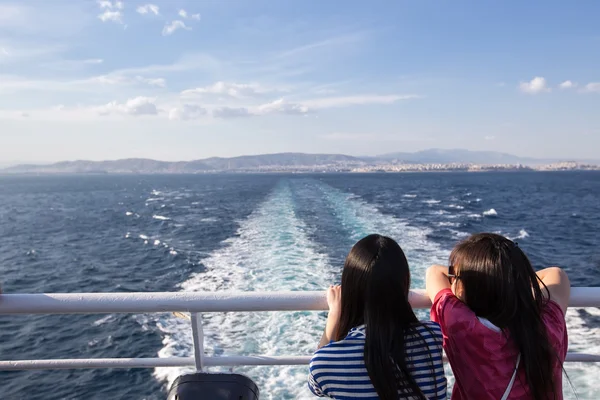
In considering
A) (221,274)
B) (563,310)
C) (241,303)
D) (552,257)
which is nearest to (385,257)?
(241,303)

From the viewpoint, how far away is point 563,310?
159 cm

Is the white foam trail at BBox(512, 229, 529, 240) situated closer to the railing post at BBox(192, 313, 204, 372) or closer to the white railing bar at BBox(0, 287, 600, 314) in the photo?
the white railing bar at BBox(0, 287, 600, 314)

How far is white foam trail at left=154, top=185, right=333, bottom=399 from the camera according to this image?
6383 mm

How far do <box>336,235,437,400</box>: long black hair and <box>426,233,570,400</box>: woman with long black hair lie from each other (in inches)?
7.6

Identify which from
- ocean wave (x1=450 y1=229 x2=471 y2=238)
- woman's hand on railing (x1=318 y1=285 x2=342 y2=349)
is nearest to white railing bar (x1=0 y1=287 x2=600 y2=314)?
woman's hand on railing (x1=318 y1=285 x2=342 y2=349)

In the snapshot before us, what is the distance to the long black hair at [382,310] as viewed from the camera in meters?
1.26

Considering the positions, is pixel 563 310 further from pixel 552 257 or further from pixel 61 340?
pixel 552 257

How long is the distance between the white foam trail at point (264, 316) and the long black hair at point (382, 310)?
4.86m

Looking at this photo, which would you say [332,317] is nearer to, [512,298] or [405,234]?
[512,298]

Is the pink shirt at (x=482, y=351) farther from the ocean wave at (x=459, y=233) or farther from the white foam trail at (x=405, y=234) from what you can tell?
the ocean wave at (x=459, y=233)

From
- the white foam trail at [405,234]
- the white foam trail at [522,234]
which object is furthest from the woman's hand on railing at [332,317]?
the white foam trail at [522,234]

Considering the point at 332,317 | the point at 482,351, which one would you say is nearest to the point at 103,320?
the point at 332,317

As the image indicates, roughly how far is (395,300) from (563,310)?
70 centimetres

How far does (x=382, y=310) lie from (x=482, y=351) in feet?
1.17
